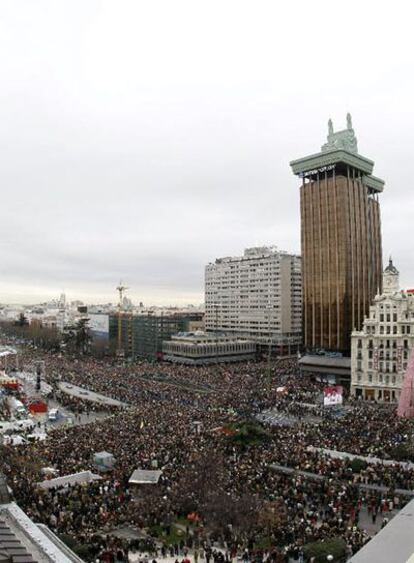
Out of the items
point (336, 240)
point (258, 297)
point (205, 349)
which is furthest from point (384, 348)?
point (258, 297)

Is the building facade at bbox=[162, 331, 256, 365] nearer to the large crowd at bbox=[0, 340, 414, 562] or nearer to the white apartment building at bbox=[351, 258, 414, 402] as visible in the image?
the white apartment building at bbox=[351, 258, 414, 402]

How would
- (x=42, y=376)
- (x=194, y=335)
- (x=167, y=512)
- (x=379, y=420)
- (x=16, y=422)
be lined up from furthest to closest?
1. (x=194, y=335)
2. (x=42, y=376)
3. (x=16, y=422)
4. (x=379, y=420)
5. (x=167, y=512)

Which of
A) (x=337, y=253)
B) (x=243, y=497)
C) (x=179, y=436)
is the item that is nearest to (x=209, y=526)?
(x=243, y=497)

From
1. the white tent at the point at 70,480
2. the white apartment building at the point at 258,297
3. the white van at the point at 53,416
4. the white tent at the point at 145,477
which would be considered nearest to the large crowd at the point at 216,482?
the white tent at the point at 145,477

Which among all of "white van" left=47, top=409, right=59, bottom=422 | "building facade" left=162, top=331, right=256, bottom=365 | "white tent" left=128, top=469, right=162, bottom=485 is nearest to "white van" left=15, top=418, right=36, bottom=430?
"white van" left=47, top=409, right=59, bottom=422

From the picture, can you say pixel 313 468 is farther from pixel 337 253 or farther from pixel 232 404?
pixel 337 253

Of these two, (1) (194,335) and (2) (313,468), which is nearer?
(2) (313,468)

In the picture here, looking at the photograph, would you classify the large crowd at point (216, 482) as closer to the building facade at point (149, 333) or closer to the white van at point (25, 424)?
the white van at point (25, 424)
